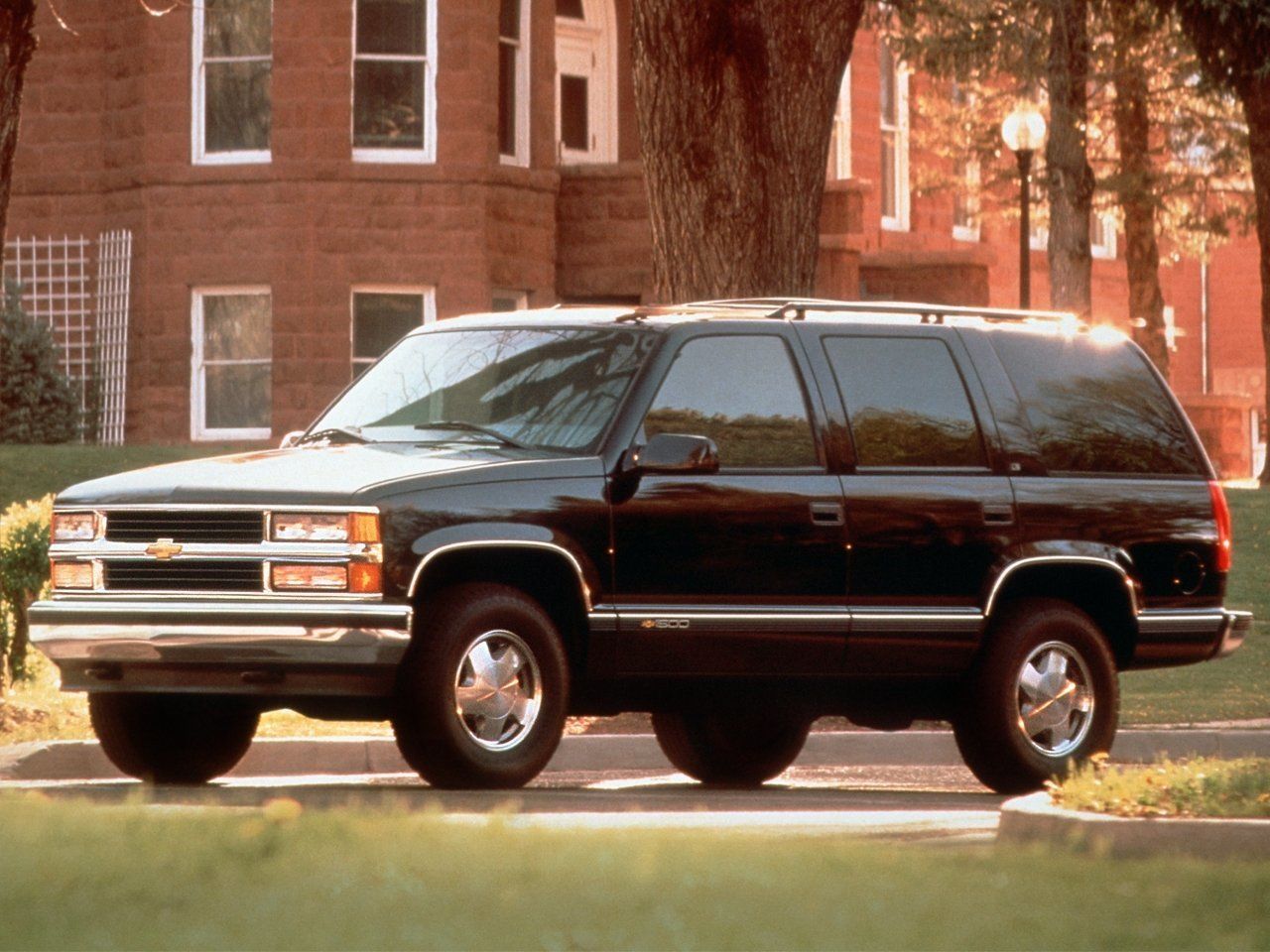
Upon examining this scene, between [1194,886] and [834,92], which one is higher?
[834,92]

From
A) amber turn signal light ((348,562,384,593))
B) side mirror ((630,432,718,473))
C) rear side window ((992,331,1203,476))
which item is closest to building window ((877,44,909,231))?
rear side window ((992,331,1203,476))

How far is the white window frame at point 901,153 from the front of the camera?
4006cm

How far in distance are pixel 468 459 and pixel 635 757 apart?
123 inches

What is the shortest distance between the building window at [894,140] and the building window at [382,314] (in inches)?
441

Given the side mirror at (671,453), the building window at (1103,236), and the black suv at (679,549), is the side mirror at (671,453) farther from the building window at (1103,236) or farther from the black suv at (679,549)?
the building window at (1103,236)

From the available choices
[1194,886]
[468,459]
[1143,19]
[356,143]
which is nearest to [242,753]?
[468,459]

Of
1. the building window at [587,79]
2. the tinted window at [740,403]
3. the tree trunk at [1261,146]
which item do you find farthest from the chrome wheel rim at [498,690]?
the building window at [587,79]

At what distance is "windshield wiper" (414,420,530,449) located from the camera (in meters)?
10.9

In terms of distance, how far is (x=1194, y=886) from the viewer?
23.1ft

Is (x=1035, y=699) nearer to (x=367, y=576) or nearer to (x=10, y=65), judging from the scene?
(x=367, y=576)

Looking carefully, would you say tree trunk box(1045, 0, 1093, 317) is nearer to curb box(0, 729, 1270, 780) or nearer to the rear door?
curb box(0, 729, 1270, 780)

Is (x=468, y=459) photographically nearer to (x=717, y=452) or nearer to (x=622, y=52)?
(x=717, y=452)

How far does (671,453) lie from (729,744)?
221cm

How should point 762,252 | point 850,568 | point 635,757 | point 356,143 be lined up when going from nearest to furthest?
point 850,568 → point 635,757 → point 762,252 → point 356,143
